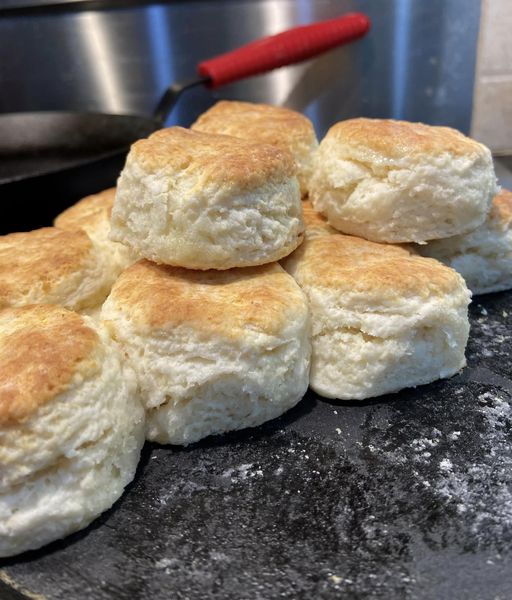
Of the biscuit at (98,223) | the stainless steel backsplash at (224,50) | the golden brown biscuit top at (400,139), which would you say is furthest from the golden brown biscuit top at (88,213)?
the stainless steel backsplash at (224,50)

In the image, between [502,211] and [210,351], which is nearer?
[210,351]

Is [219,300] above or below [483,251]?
above

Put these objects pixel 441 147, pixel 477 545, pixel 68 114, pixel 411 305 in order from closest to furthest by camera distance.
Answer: pixel 477 545
pixel 411 305
pixel 441 147
pixel 68 114

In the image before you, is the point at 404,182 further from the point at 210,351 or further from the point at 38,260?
the point at 38,260

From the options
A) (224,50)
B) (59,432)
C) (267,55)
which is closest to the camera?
(59,432)

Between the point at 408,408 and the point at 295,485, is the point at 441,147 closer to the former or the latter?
the point at 408,408

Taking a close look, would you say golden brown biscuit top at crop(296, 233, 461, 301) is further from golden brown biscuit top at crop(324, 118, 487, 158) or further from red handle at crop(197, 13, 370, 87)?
red handle at crop(197, 13, 370, 87)

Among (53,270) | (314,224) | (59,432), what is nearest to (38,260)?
(53,270)

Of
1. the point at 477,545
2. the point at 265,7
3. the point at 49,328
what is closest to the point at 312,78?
the point at 265,7
